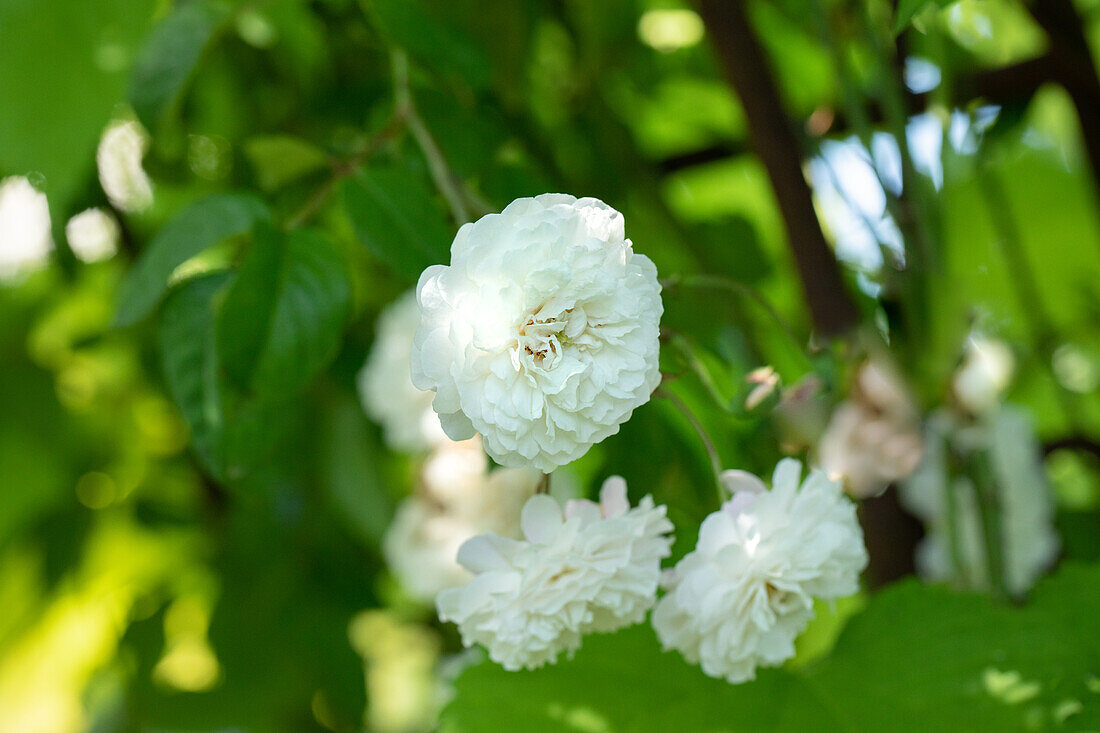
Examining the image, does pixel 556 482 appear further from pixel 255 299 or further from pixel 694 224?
pixel 694 224

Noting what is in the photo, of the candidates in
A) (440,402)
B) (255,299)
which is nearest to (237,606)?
(255,299)

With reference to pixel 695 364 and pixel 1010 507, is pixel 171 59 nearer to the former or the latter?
pixel 695 364

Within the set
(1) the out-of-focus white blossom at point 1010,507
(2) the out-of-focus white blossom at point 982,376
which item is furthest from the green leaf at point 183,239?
(1) the out-of-focus white blossom at point 1010,507

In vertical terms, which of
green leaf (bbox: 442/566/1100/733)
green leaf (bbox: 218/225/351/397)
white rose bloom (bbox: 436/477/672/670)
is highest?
green leaf (bbox: 218/225/351/397)

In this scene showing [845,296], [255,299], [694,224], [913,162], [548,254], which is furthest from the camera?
[694,224]

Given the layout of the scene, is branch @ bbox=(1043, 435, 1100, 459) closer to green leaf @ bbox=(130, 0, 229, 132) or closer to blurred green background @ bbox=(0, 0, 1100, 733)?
blurred green background @ bbox=(0, 0, 1100, 733)

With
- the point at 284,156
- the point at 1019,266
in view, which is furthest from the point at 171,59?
the point at 1019,266

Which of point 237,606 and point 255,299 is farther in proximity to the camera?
point 237,606

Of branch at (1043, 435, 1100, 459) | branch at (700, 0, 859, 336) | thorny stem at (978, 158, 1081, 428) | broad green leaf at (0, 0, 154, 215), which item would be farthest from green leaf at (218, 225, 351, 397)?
branch at (1043, 435, 1100, 459)
